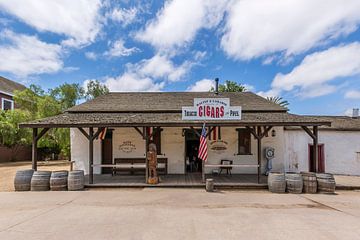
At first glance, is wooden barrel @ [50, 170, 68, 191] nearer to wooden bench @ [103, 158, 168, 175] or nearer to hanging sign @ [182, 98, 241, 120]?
wooden bench @ [103, 158, 168, 175]

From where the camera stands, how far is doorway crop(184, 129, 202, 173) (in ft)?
43.0

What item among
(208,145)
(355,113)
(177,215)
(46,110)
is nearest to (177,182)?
(208,145)

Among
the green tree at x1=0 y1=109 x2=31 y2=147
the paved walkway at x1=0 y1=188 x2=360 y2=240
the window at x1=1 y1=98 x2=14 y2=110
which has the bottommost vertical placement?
the paved walkway at x1=0 y1=188 x2=360 y2=240

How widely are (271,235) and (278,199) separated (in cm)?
346

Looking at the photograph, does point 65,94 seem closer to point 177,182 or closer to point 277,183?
point 177,182

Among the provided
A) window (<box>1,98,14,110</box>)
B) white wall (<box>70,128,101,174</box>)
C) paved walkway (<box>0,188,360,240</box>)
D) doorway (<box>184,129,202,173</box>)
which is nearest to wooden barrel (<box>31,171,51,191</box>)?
paved walkway (<box>0,188,360,240</box>)

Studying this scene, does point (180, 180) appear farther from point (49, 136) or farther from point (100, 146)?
point (49, 136)

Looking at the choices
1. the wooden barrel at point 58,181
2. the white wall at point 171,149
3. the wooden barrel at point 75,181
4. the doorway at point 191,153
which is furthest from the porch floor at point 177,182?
the white wall at point 171,149

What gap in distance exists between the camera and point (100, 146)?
42.3 ft

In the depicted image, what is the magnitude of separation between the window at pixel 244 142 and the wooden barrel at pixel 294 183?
A: 379 cm

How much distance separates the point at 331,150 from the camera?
1375cm

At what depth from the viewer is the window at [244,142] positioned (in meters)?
13.0

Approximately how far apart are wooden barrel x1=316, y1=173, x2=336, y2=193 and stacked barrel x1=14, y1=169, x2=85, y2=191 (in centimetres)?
904

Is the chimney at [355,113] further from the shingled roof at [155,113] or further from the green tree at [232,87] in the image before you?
the green tree at [232,87]
